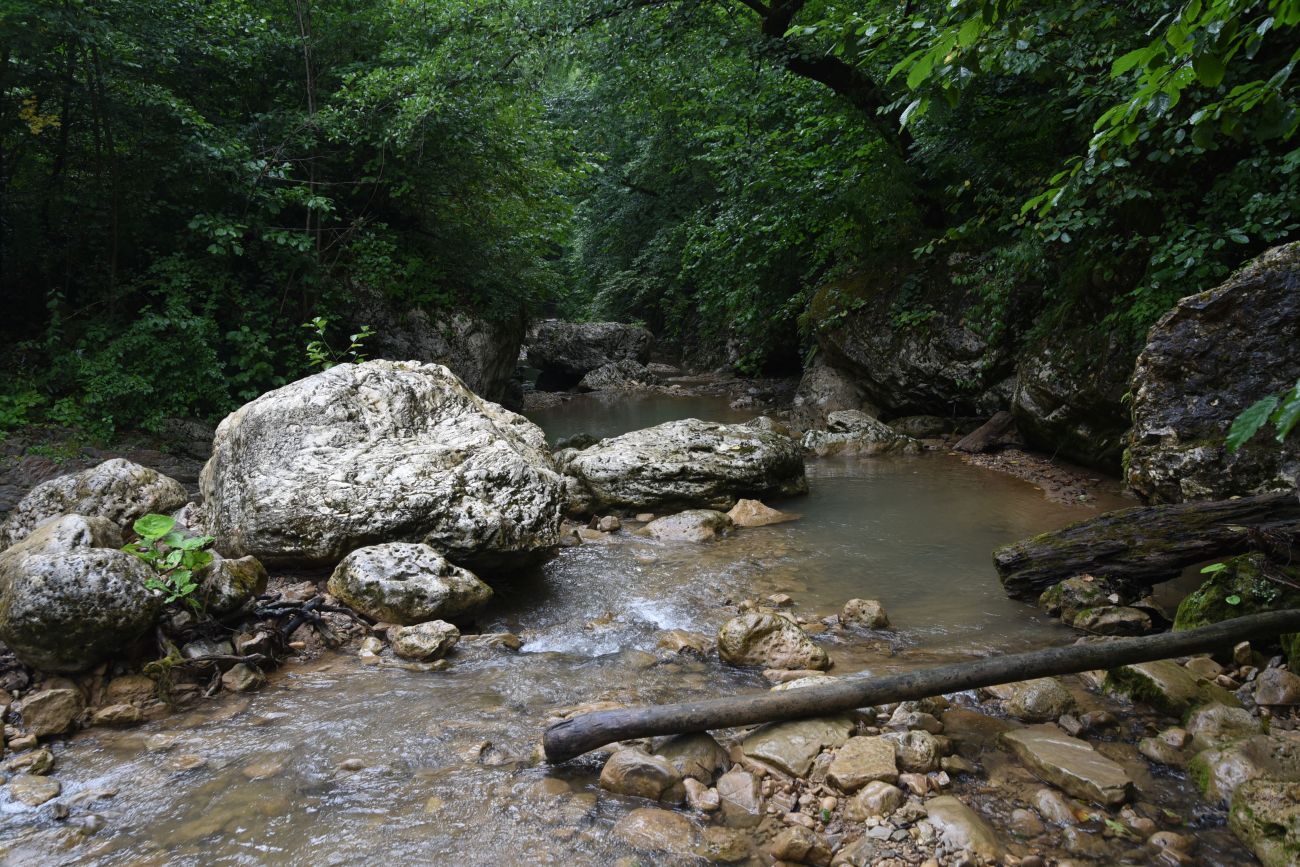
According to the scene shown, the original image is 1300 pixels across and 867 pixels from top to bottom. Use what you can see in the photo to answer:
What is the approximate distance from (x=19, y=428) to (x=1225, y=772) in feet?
35.9

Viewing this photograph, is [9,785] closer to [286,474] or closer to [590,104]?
[286,474]

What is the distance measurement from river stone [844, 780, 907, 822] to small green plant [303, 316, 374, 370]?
18.6 ft

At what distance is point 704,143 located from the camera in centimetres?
1908

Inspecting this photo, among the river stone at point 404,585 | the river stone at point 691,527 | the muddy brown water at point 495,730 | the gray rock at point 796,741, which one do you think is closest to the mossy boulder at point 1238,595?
the muddy brown water at point 495,730

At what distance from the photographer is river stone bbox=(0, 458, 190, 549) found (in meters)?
5.40

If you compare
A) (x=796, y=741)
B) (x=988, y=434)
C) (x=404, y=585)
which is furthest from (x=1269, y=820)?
(x=988, y=434)

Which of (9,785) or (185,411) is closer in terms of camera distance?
(9,785)

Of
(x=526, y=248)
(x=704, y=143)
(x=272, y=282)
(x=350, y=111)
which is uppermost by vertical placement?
(x=704, y=143)

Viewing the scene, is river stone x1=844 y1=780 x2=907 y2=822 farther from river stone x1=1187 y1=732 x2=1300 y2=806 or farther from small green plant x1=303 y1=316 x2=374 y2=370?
small green plant x1=303 y1=316 x2=374 y2=370

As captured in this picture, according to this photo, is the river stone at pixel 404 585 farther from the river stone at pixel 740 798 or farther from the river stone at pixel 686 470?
the river stone at pixel 686 470

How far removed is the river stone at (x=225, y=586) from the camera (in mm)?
4090

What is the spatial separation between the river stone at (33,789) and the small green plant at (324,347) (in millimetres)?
4119

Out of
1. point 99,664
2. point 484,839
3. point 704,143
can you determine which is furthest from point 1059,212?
point 704,143

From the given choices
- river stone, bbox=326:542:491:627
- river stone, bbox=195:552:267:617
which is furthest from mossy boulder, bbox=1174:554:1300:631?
river stone, bbox=195:552:267:617
